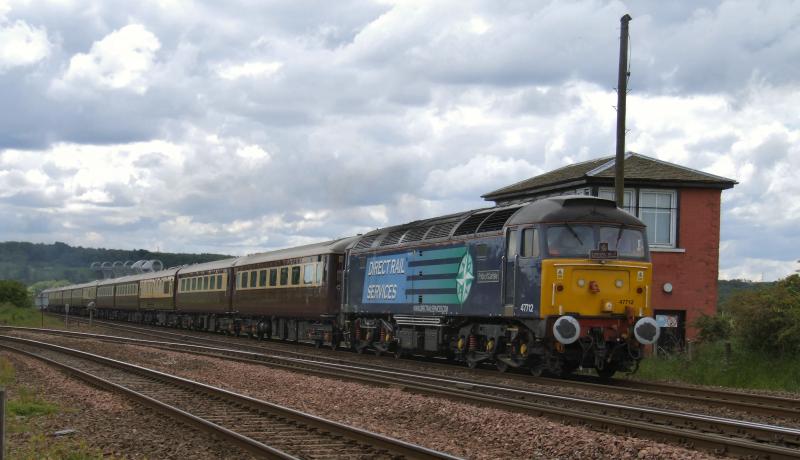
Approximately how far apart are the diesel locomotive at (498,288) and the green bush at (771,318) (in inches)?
118

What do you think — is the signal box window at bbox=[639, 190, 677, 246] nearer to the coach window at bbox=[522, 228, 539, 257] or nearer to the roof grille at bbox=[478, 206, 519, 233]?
the roof grille at bbox=[478, 206, 519, 233]

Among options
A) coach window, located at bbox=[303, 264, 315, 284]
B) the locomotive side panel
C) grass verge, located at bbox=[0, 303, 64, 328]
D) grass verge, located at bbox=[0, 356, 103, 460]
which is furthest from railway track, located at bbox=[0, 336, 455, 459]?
grass verge, located at bbox=[0, 303, 64, 328]

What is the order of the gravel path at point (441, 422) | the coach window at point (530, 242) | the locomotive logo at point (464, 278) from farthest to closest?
the locomotive logo at point (464, 278) < the coach window at point (530, 242) < the gravel path at point (441, 422)

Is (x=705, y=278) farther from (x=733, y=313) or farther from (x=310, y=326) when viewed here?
(x=310, y=326)

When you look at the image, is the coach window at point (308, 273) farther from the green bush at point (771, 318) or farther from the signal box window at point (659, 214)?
the green bush at point (771, 318)

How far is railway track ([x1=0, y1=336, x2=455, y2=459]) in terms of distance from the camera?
32.2ft

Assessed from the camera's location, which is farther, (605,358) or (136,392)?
(605,358)

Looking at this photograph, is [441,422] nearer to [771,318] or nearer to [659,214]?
[771,318]

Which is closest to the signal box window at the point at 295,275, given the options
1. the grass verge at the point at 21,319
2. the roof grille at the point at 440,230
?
the roof grille at the point at 440,230

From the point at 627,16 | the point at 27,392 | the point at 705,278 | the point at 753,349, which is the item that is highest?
the point at 627,16

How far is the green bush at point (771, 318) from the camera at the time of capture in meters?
18.6

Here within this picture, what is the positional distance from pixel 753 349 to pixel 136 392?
13361 mm

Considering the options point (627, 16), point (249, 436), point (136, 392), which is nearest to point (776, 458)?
point (249, 436)

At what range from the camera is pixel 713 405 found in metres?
13.7
